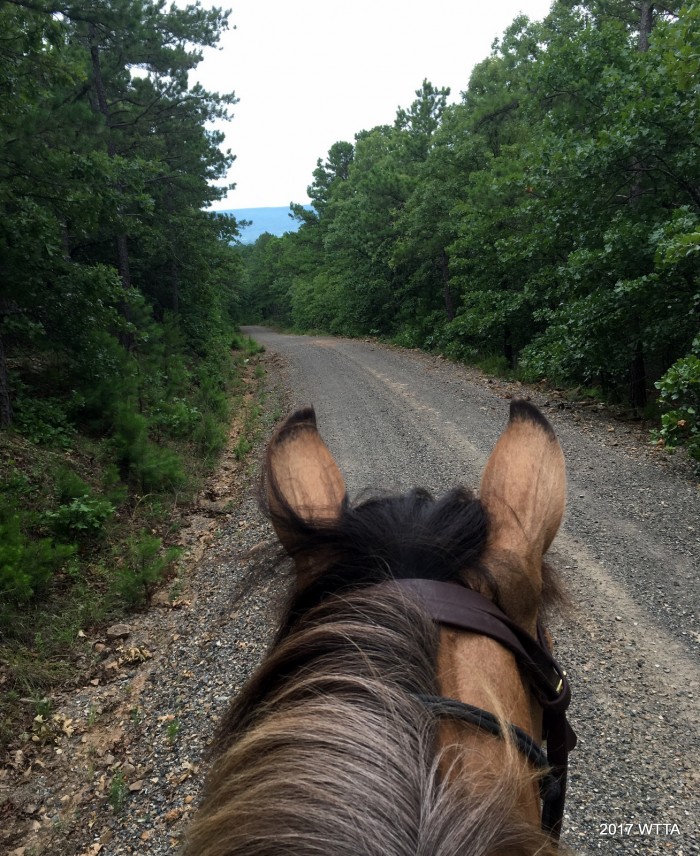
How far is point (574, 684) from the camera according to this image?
2.95 meters

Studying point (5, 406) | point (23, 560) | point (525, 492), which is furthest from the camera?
point (5, 406)

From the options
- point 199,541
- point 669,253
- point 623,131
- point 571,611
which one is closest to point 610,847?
point 571,611

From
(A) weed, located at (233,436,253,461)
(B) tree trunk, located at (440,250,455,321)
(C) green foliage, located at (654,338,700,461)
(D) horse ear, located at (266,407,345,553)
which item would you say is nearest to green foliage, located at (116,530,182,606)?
(A) weed, located at (233,436,253,461)

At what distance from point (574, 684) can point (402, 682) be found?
106 inches

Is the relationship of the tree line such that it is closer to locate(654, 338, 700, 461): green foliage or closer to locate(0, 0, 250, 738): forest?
locate(0, 0, 250, 738): forest

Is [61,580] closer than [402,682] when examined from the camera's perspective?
No

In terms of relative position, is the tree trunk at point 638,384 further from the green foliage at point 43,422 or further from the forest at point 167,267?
the green foliage at point 43,422

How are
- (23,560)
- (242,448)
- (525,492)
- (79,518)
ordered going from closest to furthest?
(525,492) < (23,560) < (79,518) < (242,448)

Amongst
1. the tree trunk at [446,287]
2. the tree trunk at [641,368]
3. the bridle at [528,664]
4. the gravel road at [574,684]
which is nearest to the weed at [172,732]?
the gravel road at [574,684]

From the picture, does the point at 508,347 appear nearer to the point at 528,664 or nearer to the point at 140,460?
the point at 140,460

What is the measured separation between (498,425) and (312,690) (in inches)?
310

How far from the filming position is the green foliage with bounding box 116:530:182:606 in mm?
4277

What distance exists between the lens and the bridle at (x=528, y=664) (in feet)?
2.97

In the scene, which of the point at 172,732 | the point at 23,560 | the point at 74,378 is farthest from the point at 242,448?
the point at 172,732
